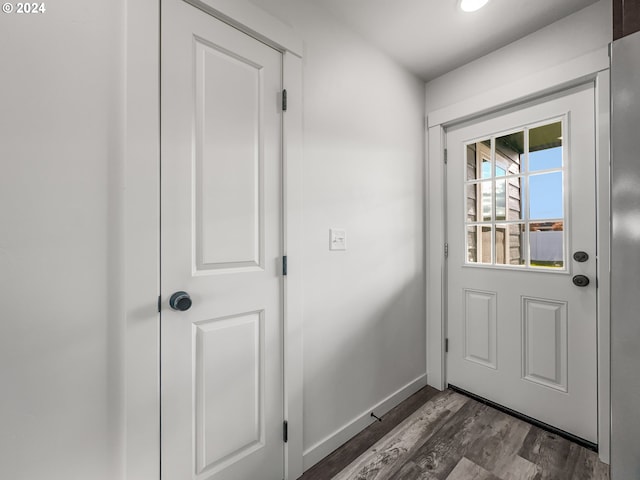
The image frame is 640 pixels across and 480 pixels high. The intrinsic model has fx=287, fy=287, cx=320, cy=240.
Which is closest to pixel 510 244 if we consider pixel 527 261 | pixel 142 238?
pixel 527 261

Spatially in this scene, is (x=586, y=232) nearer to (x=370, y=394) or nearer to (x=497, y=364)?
(x=497, y=364)

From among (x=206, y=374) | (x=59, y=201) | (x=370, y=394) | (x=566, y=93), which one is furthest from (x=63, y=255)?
(x=566, y=93)

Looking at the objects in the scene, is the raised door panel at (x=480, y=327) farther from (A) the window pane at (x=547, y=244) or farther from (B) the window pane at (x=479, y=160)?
(B) the window pane at (x=479, y=160)

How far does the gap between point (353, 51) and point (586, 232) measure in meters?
1.71

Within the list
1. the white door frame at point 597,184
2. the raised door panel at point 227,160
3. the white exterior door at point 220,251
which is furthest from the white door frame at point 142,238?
the white door frame at point 597,184

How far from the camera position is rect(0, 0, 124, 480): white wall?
81 cm

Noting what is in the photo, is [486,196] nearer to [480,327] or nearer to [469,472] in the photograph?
[480,327]

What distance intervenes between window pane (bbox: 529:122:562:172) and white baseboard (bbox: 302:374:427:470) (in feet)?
5.63

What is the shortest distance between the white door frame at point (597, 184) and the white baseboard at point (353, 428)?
1.01ft

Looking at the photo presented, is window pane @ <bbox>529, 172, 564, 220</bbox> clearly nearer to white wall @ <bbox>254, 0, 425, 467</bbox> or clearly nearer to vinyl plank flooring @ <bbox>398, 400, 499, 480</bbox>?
white wall @ <bbox>254, 0, 425, 467</bbox>

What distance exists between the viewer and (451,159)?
220cm

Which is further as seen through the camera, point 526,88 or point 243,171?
point 526,88

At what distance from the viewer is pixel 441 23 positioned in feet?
5.49

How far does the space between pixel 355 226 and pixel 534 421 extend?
5.48ft
